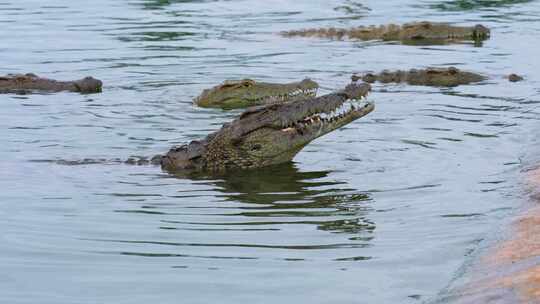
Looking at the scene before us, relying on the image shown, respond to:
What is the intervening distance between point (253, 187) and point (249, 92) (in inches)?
206

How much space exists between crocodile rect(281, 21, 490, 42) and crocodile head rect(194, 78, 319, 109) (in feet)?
22.4

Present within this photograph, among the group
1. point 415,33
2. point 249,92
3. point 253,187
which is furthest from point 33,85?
point 415,33

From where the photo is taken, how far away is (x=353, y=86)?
1020 cm

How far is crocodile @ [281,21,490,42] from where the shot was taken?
828 inches

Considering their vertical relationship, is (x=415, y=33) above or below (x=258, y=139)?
above

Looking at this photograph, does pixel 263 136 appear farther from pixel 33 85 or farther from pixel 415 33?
pixel 415 33

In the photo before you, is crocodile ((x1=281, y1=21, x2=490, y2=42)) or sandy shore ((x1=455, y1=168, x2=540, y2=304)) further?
crocodile ((x1=281, y1=21, x2=490, y2=42))

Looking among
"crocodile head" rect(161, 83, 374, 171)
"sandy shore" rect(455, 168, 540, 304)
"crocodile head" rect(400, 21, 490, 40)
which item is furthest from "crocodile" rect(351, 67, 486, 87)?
"sandy shore" rect(455, 168, 540, 304)

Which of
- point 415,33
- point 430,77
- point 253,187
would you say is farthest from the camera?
point 415,33

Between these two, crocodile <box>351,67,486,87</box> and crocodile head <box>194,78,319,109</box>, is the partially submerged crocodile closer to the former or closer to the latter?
crocodile head <box>194,78,319,109</box>

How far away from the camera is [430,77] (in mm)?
15758

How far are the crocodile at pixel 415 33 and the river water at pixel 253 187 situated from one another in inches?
39.6

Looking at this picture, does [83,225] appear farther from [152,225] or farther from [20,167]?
[20,167]

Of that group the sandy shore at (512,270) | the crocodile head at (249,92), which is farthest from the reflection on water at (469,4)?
the sandy shore at (512,270)
